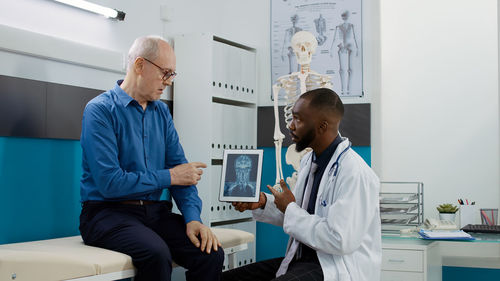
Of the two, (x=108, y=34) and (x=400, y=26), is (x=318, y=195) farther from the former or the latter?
(x=400, y=26)

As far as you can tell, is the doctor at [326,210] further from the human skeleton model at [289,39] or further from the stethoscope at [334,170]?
the human skeleton model at [289,39]

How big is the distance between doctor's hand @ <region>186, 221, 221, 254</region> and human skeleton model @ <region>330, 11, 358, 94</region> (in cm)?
189

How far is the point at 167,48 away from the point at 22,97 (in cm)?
72

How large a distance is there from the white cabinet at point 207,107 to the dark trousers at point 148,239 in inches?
41.6

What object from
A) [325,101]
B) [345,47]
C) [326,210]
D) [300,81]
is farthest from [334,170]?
[345,47]

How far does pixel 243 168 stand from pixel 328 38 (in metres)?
1.91

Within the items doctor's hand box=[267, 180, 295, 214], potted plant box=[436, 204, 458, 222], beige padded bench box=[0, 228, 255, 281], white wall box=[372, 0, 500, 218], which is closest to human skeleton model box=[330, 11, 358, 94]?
white wall box=[372, 0, 500, 218]

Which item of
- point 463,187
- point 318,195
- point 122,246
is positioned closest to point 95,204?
point 122,246

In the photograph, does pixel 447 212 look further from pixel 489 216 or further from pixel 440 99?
pixel 440 99

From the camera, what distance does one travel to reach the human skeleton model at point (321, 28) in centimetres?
409

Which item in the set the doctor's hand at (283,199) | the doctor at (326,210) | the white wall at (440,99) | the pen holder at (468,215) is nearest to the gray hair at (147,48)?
the doctor at (326,210)

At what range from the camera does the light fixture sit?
2994 mm

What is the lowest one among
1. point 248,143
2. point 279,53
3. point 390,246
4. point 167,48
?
point 390,246

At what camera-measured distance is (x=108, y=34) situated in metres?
3.28
